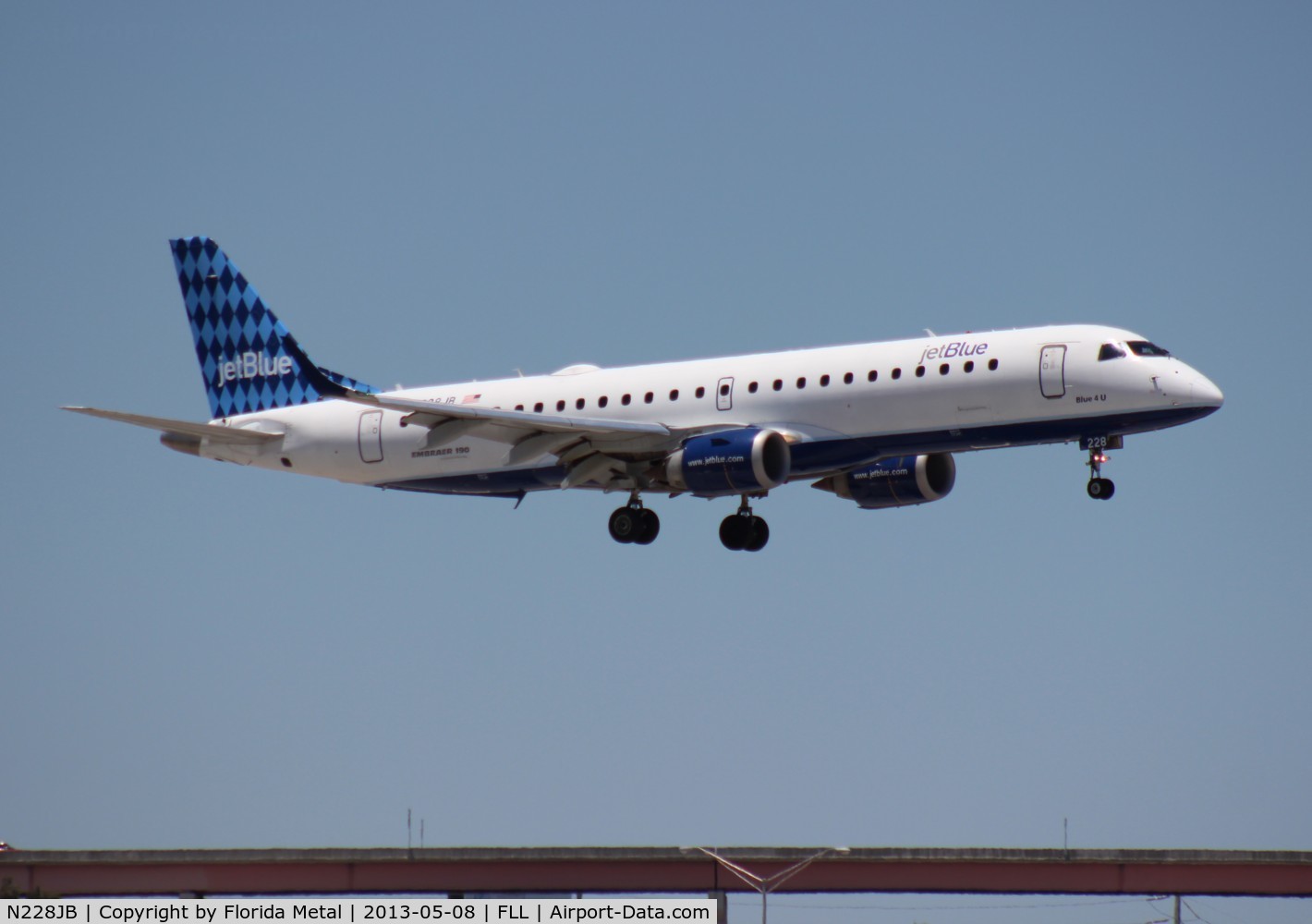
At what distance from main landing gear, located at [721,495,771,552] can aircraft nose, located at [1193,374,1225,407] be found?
1455cm

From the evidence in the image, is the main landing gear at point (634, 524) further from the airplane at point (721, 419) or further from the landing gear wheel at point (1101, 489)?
the landing gear wheel at point (1101, 489)

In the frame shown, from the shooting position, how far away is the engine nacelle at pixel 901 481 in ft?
208

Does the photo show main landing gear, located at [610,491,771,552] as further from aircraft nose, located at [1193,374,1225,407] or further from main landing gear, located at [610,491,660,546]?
aircraft nose, located at [1193,374,1225,407]

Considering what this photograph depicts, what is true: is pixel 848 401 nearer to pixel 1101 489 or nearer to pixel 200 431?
pixel 1101 489

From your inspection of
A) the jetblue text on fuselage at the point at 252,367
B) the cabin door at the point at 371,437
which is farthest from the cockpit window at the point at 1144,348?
the jetblue text on fuselage at the point at 252,367

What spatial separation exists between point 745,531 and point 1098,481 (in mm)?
11771

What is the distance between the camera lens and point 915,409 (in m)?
56.5

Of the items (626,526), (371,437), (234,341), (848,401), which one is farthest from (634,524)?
(234,341)

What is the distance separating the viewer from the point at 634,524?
63.6 meters

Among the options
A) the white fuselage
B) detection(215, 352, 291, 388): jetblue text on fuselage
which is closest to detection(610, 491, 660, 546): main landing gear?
the white fuselage

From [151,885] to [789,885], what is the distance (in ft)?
78.8

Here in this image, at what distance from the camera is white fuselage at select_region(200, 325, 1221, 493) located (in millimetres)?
55375

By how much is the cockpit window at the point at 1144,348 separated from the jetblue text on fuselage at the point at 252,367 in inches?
1099

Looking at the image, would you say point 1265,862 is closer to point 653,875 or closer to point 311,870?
point 653,875
